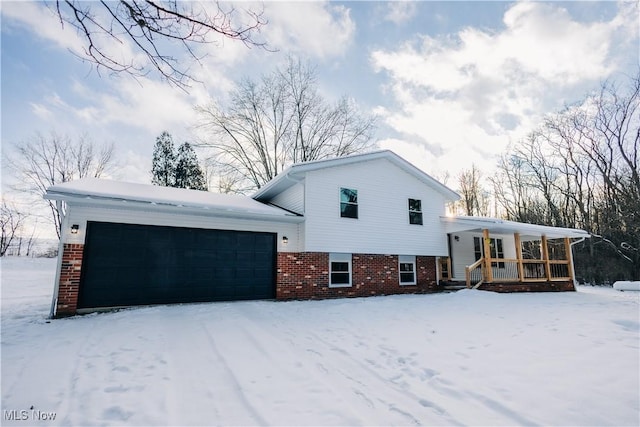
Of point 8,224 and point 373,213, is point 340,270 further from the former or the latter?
point 8,224

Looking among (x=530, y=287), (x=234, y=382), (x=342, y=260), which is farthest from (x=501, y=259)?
(x=234, y=382)

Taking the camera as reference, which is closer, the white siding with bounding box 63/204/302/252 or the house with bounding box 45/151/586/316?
the white siding with bounding box 63/204/302/252

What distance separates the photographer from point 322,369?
13.5ft

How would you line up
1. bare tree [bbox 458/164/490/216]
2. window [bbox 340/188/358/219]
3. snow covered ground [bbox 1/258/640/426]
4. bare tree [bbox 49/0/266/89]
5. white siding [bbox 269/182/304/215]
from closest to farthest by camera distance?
bare tree [bbox 49/0/266/89] → snow covered ground [bbox 1/258/640/426] → white siding [bbox 269/182/304/215] → window [bbox 340/188/358/219] → bare tree [bbox 458/164/490/216]

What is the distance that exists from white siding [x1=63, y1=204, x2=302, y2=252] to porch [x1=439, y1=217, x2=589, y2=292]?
23.7 ft

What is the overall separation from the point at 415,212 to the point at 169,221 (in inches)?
384

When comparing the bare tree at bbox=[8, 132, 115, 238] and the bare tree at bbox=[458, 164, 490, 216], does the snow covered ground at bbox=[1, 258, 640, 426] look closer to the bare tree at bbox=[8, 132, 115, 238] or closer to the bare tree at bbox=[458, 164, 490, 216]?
the bare tree at bbox=[8, 132, 115, 238]

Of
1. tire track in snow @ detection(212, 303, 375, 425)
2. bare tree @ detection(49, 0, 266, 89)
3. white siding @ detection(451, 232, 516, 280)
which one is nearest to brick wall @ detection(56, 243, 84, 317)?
tire track in snow @ detection(212, 303, 375, 425)

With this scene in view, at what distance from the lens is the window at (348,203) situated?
11828 millimetres

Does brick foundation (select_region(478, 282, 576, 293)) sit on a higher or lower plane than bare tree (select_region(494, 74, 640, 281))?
lower

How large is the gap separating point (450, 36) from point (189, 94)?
8354 millimetres

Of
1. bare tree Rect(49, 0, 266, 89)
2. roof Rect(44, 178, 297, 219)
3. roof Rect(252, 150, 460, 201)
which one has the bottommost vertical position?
roof Rect(44, 178, 297, 219)

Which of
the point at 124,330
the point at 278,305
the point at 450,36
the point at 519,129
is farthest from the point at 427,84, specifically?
the point at 519,129

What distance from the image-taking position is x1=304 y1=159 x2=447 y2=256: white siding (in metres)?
11.2
